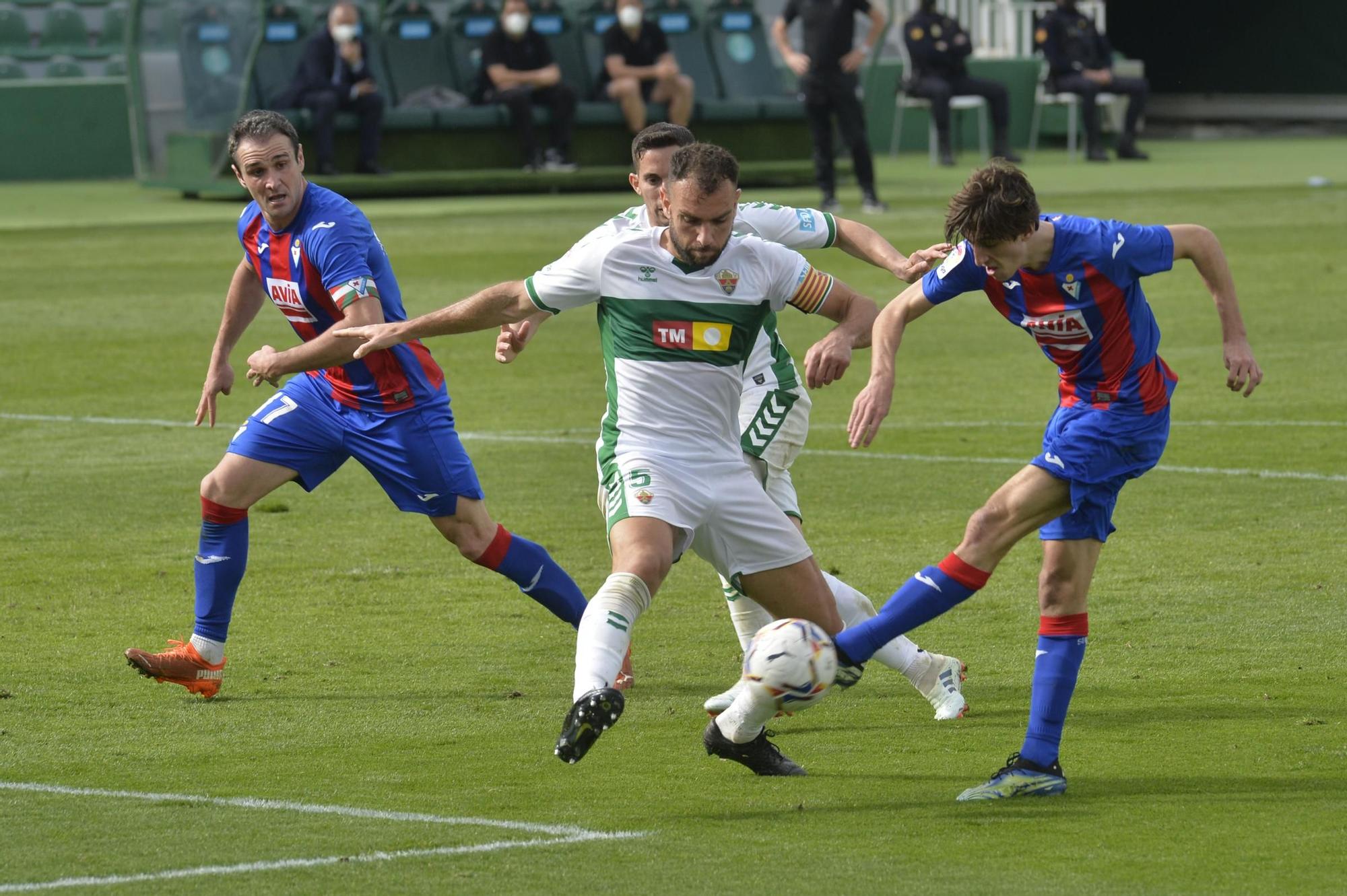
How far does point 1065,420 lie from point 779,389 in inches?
48.8

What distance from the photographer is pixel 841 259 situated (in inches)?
732

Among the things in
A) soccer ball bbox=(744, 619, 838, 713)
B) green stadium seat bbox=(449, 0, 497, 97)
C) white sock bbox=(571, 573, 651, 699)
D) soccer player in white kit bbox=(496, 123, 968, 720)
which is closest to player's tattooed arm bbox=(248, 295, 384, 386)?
soccer player in white kit bbox=(496, 123, 968, 720)

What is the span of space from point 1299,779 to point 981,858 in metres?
1.11

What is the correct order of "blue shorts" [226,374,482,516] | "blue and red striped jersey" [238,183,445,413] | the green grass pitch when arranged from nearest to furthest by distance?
1. the green grass pitch
2. "blue and red striped jersey" [238,183,445,413]
3. "blue shorts" [226,374,482,516]

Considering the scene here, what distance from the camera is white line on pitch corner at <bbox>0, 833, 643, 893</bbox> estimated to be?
4.41 m

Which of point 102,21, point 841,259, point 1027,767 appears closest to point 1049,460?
point 1027,767

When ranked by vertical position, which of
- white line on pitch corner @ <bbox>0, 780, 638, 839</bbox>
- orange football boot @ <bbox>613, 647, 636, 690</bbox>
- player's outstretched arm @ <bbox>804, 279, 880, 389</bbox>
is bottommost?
orange football boot @ <bbox>613, 647, 636, 690</bbox>

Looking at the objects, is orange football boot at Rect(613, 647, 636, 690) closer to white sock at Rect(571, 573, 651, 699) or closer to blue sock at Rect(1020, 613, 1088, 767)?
white sock at Rect(571, 573, 651, 699)

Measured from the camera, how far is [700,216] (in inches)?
211

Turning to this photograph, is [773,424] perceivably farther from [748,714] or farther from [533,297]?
[748,714]

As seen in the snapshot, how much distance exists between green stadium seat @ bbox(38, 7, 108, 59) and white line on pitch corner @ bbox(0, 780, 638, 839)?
87.5 feet

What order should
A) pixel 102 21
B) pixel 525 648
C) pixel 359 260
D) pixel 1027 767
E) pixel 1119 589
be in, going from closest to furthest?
1. pixel 1027 767
2. pixel 359 260
3. pixel 525 648
4. pixel 1119 589
5. pixel 102 21

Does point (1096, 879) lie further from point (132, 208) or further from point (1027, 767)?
point (132, 208)

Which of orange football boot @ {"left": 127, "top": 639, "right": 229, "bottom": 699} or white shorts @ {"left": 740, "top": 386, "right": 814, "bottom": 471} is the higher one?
white shorts @ {"left": 740, "top": 386, "right": 814, "bottom": 471}
